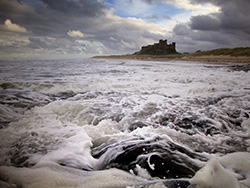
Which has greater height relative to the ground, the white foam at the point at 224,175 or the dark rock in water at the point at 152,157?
the white foam at the point at 224,175

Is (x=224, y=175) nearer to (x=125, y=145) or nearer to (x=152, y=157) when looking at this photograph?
(x=152, y=157)

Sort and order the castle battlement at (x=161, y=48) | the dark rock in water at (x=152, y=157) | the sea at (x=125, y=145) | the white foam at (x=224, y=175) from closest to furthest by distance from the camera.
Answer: the white foam at (x=224, y=175) < the sea at (x=125, y=145) < the dark rock in water at (x=152, y=157) < the castle battlement at (x=161, y=48)

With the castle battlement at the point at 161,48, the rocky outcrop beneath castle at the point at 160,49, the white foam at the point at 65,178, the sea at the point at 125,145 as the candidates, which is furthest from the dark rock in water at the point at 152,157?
the castle battlement at the point at 161,48

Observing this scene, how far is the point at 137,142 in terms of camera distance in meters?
2.15

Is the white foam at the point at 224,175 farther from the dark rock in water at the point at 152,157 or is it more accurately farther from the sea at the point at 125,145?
the dark rock in water at the point at 152,157

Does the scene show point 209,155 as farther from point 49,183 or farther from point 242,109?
point 242,109

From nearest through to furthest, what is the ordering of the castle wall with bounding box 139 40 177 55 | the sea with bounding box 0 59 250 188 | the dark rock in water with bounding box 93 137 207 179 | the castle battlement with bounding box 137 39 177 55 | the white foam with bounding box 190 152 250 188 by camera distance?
the white foam with bounding box 190 152 250 188, the sea with bounding box 0 59 250 188, the dark rock in water with bounding box 93 137 207 179, the castle wall with bounding box 139 40 177 55, the castle battlement with bounding box 137 39 177 55

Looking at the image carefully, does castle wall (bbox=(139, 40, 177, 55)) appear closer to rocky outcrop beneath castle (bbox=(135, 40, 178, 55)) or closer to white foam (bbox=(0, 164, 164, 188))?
rocky outcrop beneath castle (bbox=(135, 40, 178, 55))

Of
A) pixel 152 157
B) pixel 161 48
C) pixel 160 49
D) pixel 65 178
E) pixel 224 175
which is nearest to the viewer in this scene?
pixel 224 175

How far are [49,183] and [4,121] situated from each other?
224cm

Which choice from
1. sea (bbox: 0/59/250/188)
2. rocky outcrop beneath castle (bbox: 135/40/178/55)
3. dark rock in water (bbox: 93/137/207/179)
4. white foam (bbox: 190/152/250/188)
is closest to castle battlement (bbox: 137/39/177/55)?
rocky outcrop beneath castle (bbox: 135/40/178/55)

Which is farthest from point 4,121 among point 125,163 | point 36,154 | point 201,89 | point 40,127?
point 201,89

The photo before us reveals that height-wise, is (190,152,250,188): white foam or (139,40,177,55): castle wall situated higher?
(139,40,177,55): castle wall

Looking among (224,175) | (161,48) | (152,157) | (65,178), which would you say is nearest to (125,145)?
(152,157)
